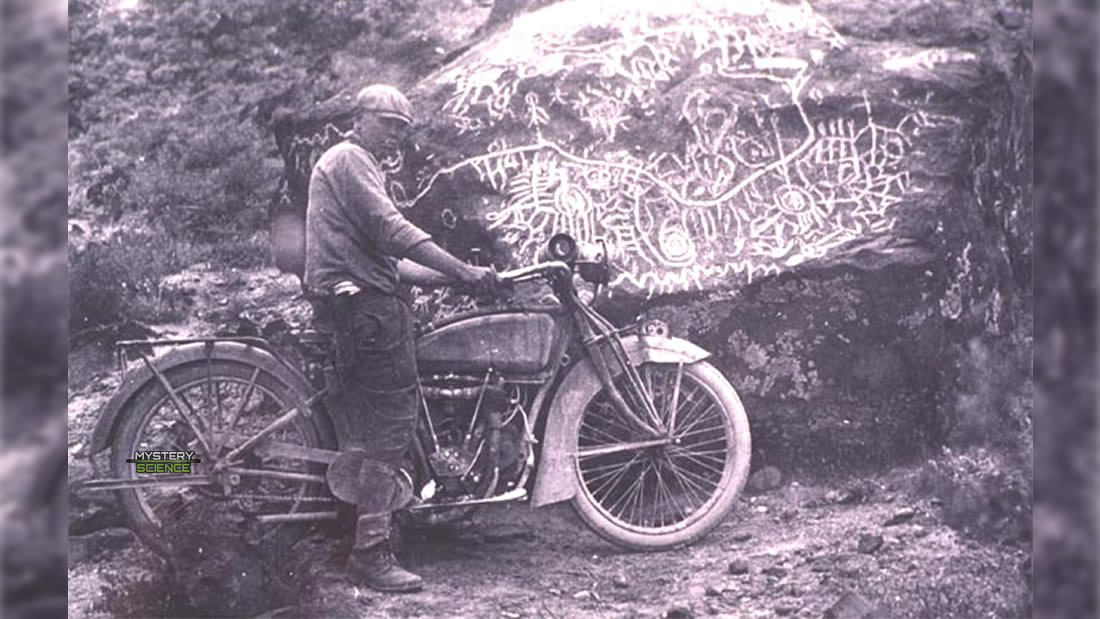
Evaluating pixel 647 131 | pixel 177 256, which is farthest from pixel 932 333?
pixel 177 256

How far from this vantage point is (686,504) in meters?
5.36

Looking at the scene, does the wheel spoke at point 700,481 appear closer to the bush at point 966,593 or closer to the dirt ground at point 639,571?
the dirt ground at point 639,571

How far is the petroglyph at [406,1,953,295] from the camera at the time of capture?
5.42 metres

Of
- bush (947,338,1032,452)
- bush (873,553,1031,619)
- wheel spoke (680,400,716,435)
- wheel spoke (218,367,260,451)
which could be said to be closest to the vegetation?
wheel spoke (218,367,260,451)

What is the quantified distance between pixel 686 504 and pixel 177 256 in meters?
2.52

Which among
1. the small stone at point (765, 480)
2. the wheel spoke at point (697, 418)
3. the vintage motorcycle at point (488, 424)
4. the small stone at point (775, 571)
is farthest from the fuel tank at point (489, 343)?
the small stone at point (775, 571)

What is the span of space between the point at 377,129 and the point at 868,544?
2.83m

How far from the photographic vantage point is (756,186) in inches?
215

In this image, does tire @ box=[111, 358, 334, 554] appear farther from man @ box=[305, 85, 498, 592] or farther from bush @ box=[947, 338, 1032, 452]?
bush @ box=[947, 338, 1032, 452]

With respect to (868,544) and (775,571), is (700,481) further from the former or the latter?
(868,544)

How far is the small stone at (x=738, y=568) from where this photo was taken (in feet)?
17.5

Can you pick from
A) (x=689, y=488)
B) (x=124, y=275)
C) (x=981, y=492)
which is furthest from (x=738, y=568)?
(x=124, y=275)

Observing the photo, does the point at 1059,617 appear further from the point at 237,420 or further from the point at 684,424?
the point at 237,420

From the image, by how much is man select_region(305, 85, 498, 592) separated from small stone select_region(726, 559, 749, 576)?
1.44 m
